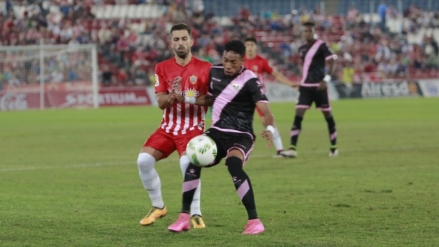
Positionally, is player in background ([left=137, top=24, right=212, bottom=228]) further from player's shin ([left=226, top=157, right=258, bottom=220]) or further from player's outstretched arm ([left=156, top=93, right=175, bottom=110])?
player's shin ([left=226, top=157, right=258, bottom=220])

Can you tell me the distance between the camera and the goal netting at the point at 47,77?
1590 inches

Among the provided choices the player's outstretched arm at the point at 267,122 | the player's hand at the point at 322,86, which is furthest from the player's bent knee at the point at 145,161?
the player's hand at the point at 322,86

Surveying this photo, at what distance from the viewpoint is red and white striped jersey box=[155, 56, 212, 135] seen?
386 inches

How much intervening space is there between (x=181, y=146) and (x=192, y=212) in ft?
2.29

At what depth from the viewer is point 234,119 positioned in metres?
9.30

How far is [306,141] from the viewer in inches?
875

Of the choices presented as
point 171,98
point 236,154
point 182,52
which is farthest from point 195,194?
point 182,52

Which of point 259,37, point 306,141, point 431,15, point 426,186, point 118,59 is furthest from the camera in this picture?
point 431,15

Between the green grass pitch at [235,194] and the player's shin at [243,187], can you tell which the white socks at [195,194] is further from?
the player's shin at [243,187]

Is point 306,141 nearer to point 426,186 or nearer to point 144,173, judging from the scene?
point 426,186

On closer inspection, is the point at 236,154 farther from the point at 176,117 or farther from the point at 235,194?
the point at 235,194

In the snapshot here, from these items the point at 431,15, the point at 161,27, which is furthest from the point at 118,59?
the point at 431,15

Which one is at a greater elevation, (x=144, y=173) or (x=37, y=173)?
(x=144, y=173)

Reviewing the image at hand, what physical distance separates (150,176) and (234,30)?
1834 inches
